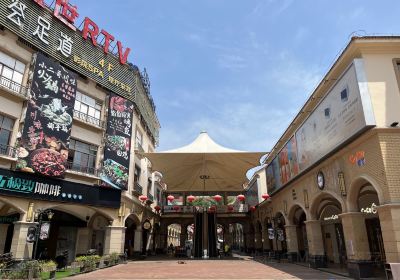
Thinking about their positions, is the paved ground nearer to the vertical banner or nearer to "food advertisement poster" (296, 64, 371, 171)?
"food advertisement poster" (296, 64, 371, 171)

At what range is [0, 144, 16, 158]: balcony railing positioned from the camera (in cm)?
1669

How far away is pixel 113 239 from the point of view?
22359mm

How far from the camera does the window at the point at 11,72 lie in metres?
17.3

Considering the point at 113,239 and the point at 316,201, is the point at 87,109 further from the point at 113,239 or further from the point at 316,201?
the point at 316,201

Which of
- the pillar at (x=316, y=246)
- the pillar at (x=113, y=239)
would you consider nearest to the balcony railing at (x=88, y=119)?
the pillar at (x=113, y=239)

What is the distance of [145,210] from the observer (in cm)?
3103

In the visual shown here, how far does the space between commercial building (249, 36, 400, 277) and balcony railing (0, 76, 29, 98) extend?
17.1 meters

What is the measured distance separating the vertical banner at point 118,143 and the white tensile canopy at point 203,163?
2877mm

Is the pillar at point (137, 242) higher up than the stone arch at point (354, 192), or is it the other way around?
the stone arch at point (354, 192)

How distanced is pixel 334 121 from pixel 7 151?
17.4 m

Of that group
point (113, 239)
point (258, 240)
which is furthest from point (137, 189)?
point (258, 240)

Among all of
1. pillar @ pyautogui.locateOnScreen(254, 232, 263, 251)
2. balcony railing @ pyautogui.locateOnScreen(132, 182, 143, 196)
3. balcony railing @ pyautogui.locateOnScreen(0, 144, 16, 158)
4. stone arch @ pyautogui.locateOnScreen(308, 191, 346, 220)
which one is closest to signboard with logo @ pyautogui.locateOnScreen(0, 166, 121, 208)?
balcony railing @ pyautogui.locateOnScreen(0, 144, 16, 158)

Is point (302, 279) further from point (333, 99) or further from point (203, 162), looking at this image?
point (203, 162)

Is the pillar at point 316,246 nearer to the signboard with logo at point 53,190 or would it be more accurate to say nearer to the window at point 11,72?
the signboard with logo at point 53,190
